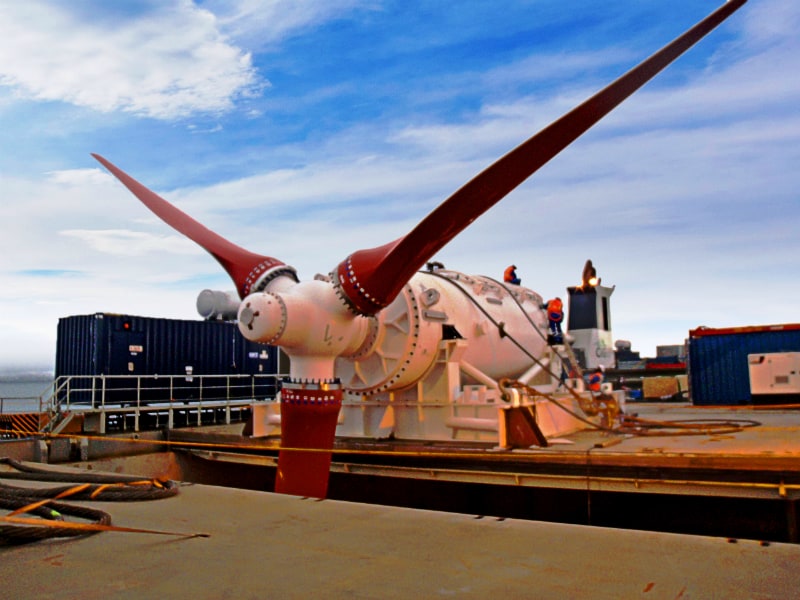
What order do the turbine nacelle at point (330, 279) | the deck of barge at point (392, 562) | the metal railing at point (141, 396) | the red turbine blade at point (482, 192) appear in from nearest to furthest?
1. the deck of barge at point (392, 562)
2. the red turbine blade at point (482, 192)
3. the turbine nacelle at point (330, 279)
4. the metal railing at point (141, 396)

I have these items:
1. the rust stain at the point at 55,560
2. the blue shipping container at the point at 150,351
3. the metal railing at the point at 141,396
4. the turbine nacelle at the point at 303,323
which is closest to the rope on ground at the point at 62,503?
the rust stain at the point at 55,560

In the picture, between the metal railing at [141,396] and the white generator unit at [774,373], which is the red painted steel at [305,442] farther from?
the white generator unit at [774,373]

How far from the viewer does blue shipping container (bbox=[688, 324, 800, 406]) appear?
19734 millimetres

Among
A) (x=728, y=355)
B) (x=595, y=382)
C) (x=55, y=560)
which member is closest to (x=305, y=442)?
(x=55, y=560)

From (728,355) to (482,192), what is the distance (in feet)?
53.4

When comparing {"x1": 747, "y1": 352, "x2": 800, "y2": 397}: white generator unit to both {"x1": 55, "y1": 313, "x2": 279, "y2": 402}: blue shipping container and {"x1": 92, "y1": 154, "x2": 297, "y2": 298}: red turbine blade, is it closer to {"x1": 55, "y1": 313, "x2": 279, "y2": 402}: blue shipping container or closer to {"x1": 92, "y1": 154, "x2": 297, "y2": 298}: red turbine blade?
{"x1": 55, "y1": 313, "x2": 279, "y2": 402}: blue shipping container

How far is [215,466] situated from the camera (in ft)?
43.1

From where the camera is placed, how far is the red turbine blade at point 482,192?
6383 mm

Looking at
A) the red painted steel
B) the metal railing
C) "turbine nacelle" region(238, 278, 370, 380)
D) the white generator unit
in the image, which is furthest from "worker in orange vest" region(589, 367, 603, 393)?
the red painted steel

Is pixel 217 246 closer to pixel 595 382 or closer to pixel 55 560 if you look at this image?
pixel 55 560

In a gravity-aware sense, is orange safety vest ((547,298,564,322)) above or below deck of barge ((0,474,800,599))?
above

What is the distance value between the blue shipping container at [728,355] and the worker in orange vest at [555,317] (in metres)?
7.61

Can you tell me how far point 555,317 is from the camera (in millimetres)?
14812

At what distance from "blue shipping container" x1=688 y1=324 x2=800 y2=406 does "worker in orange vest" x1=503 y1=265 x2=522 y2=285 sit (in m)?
7.56
